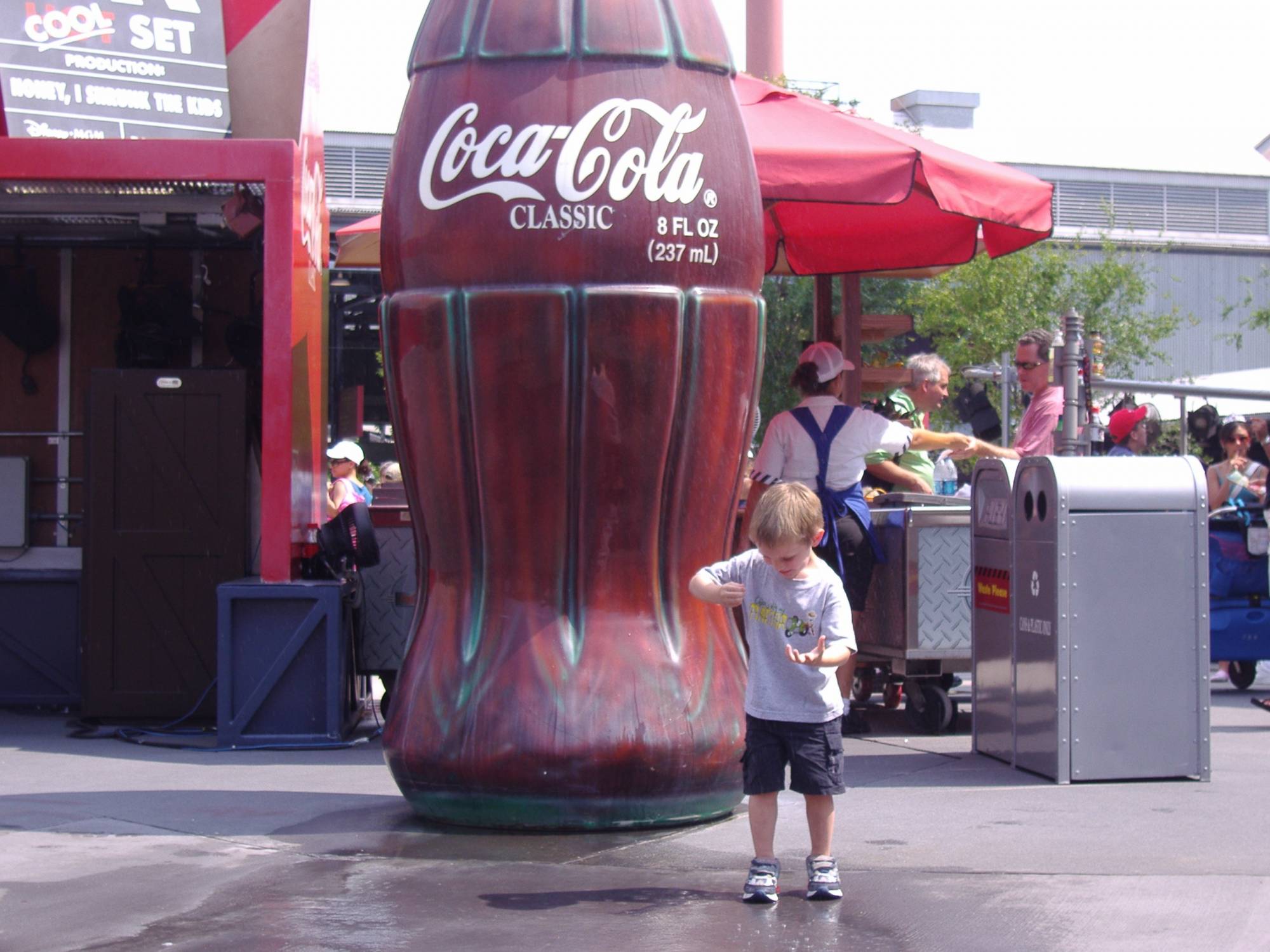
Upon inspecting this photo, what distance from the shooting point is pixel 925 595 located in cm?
849

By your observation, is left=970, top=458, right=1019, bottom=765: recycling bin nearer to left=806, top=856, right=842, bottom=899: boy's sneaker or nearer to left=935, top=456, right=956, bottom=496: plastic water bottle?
left=806, top=856, right=842, bottom=899: boy's sneaker

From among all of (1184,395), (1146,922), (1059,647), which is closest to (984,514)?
(1059,647)

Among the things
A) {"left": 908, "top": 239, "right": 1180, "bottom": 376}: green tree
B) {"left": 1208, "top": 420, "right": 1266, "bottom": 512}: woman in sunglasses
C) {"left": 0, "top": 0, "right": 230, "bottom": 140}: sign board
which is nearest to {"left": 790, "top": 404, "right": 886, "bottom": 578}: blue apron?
{"left": 0, "top": 0, "right": 230, "bottom": 140}: sign board

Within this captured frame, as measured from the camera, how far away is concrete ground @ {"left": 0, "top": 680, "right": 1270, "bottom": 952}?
15.2 feet

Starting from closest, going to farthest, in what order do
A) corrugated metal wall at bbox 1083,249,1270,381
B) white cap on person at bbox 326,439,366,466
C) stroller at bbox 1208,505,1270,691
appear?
stroller at bbox 1208,505,1270,691, white cap on person at bbox 326,439,366,466, corrugated metal wall at bbox 1083,249,1270,381

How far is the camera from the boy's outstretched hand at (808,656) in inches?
194

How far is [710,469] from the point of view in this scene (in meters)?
6.24

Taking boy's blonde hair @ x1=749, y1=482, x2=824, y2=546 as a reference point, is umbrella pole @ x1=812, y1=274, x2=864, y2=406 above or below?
above

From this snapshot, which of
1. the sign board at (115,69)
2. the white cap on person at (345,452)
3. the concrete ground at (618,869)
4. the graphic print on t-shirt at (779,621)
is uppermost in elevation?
the sign board at (115,69)

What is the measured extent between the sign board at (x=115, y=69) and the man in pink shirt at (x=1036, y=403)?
506 cm

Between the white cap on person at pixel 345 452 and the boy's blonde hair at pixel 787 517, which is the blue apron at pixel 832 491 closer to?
the boy's blonde hair at pixel 787 517

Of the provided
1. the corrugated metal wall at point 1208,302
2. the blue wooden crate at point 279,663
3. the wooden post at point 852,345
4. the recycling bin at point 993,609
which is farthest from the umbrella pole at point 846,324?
the corrugated metal wall at point 1208,302

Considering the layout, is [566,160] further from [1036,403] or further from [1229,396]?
[1229,396]

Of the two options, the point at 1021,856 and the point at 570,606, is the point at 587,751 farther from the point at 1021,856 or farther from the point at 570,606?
the point at 1021,856
